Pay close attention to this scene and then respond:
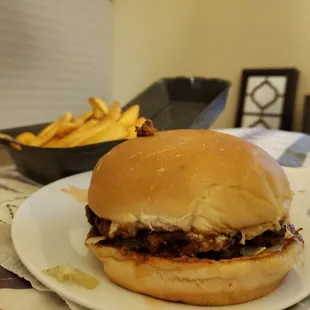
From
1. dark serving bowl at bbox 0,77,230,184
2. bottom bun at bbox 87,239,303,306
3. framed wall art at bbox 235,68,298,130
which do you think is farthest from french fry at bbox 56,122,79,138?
framed wall art at bbox 235,68,298,130

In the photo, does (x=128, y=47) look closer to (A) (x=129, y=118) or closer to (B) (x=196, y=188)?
(A) (x=129, y=118)

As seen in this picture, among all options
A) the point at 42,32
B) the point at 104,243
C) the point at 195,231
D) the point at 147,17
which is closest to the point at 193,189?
the point at 195,231

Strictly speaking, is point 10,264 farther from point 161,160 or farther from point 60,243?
point 161,160

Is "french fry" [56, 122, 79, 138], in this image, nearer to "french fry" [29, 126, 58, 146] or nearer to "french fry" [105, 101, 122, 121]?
"french fry" [29, 126, 58, 146]

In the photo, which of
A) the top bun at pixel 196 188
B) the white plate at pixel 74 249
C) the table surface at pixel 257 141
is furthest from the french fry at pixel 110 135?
the top bun at pixel 196 188

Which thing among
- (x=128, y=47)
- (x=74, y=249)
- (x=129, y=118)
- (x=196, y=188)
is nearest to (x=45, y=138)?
(x=129, y=118)
